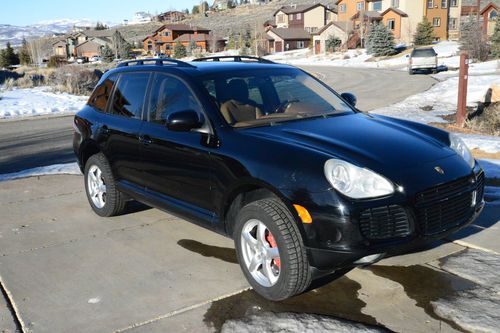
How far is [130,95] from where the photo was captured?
217 inches

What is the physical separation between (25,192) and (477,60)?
123ft

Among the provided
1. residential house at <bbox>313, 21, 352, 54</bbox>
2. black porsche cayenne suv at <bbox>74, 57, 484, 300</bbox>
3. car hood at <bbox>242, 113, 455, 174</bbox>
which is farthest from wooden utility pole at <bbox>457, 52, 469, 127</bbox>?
residential house at <bbox>313, 21, 352, 54</bbox>

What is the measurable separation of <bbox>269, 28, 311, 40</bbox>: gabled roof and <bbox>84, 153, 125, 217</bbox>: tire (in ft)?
268

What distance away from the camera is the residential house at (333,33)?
221 ft

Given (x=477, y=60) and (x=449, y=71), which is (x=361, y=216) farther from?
(x=477, y=60)

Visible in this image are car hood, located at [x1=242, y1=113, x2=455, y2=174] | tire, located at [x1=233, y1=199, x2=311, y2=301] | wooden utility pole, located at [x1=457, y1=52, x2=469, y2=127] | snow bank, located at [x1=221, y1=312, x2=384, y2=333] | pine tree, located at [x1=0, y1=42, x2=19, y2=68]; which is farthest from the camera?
pine tree, located at [x1=0, y1=42, x2=19, y2=68]

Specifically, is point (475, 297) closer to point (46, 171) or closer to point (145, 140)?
point (145, 140)

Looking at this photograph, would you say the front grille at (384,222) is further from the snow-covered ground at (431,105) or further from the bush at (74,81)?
the bush at (74,81)

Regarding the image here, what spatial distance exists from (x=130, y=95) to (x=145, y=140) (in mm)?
741

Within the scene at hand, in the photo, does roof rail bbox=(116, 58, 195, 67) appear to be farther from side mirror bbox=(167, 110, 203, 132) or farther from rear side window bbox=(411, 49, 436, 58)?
rear side window bbox=(411, 49, 436, 58)

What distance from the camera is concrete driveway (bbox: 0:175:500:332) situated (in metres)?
3.58

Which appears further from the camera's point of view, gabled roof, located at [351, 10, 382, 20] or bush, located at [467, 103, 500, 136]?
gabled roof, located at [351, 10, 382, 20]

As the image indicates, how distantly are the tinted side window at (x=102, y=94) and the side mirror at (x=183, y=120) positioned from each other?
193 centimetres

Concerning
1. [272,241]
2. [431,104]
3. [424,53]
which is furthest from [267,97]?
[424,53]
